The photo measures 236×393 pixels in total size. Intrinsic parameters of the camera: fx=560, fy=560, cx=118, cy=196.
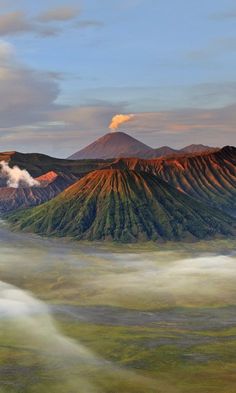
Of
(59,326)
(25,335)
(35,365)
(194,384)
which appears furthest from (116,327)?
(194,384)

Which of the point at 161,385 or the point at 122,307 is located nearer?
the point at 161,385

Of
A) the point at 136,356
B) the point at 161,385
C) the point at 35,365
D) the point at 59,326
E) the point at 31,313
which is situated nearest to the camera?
the point at 161,385

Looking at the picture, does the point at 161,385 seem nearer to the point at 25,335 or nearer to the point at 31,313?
the point at 25,335

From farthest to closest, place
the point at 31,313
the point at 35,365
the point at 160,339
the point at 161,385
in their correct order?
1. the point at 31,313
2. the point at 160,339
3. the point at 35,365
4. the point at 161,385

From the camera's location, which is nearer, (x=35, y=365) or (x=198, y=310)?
(x=35, y=365)

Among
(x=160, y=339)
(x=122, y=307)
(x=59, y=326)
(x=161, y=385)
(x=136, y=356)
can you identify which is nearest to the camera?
(x=161, y=385)

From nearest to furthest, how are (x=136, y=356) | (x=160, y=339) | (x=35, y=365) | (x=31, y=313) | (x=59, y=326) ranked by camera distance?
(x=35, y=365) < (x=136, y=356) < (x=160, y=339) < (x=59, y=326) < (x=31, y=313)

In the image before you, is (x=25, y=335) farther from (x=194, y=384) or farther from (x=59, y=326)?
(x=194, y=384)

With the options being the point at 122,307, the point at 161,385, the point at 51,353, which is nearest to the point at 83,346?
the point at 51,353

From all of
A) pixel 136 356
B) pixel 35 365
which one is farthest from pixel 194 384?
pixel 35 365
